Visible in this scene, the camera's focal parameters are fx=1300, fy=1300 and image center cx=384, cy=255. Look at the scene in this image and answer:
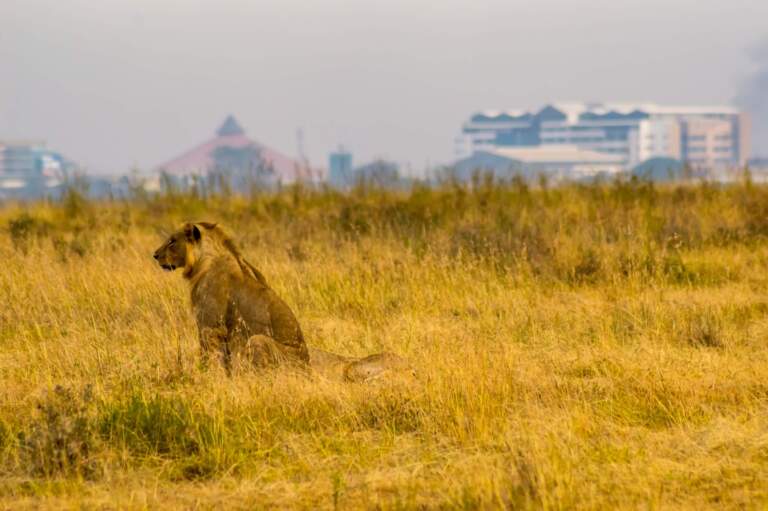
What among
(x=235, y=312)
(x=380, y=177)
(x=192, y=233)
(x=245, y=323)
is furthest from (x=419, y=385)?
(x=380, y=177)

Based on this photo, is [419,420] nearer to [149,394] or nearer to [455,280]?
[149,394]

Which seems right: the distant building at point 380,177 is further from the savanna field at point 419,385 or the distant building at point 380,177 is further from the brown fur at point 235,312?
the brown fur at point 235,312

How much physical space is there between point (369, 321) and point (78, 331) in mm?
2590

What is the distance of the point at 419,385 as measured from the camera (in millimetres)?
8141

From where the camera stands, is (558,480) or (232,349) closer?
(558,480)

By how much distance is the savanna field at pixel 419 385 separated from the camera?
21.3 ft

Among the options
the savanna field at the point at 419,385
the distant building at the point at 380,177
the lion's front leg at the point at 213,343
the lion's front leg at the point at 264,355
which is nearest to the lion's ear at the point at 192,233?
the lion's front leg at the point at 213,343

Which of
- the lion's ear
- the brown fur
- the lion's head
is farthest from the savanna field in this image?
the lion's ear

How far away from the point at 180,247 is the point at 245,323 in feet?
3.19

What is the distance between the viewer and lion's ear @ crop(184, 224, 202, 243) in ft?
30.7

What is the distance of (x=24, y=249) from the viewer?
17.1 m

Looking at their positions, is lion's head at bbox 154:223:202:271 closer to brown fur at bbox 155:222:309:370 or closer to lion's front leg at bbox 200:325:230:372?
brown fur at bbox 155:222:309:370

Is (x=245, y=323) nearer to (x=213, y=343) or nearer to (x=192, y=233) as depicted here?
(x=213, y=343)

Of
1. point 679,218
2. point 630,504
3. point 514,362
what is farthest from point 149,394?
point 679,218
